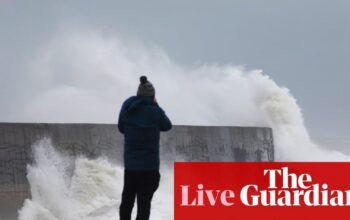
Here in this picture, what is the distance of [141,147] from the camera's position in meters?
5.09

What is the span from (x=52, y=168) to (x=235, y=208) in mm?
1908

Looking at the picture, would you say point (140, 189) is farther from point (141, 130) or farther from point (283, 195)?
point (283, 195)

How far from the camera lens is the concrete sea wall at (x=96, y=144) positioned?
769 cm

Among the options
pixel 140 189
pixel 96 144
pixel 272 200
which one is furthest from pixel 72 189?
pixel 140 189

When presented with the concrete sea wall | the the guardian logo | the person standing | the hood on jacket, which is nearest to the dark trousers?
the person standing

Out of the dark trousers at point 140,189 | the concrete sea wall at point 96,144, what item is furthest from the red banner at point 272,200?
the dark trousers at point 140,189

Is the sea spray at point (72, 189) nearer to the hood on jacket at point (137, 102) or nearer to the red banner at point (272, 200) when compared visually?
the red banner at point (272, 200)

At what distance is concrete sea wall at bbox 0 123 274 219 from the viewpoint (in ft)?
25.2

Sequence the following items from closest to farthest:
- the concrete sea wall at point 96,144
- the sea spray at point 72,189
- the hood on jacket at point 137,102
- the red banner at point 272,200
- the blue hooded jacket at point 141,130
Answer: the blue hooded jacket at point 141,130
the hood on jacket at point 137,102
the red banner at point 272,200
the concrete sea wall at point 96,144
the sea spray at point 72,189

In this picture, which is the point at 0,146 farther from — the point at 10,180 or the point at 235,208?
the point at 235,208

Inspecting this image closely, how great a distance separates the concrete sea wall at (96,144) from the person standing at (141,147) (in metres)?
2.67

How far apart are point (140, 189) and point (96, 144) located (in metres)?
3.95

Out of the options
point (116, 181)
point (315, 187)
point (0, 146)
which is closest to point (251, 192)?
point (315, 187)

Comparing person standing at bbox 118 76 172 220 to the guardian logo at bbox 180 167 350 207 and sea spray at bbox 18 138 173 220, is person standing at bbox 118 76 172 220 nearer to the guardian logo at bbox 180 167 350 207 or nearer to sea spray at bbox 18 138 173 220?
the guardian logo at bbox 180 167 350 207
